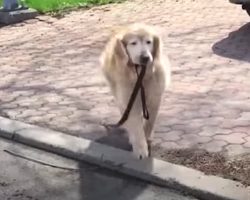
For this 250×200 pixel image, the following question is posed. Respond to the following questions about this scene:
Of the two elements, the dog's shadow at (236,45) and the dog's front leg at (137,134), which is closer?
the dog's front leg at (137,134)

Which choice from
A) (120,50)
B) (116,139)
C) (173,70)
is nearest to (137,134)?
(116,139)

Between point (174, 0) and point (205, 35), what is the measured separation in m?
3.31

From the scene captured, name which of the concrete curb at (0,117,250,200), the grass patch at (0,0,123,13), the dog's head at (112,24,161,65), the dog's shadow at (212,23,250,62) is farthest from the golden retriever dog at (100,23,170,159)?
the grass patch at (0,0,123,13)

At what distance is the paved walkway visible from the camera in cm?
586

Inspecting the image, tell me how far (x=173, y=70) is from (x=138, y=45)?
2.88 metres

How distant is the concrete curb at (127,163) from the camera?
4535 mm

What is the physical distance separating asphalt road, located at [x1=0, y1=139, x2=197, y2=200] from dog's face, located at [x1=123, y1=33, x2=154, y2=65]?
897 millimetres

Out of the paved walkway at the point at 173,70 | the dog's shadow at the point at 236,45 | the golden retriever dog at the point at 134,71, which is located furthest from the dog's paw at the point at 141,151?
the dog's shadow at the point at 236,45

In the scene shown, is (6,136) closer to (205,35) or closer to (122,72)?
(122,72)

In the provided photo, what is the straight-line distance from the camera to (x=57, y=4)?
41.7 feet

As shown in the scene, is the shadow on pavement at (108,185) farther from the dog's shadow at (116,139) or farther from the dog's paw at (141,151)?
the dog's shadow at (116,139)

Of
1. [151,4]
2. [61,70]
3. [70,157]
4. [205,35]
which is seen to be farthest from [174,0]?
[70,157]

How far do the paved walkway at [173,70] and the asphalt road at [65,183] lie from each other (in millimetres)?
580

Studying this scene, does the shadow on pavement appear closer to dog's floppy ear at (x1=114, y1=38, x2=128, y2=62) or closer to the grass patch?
dog's floppy ear at (x1=114, y1=38, x2=128, y2=62)
